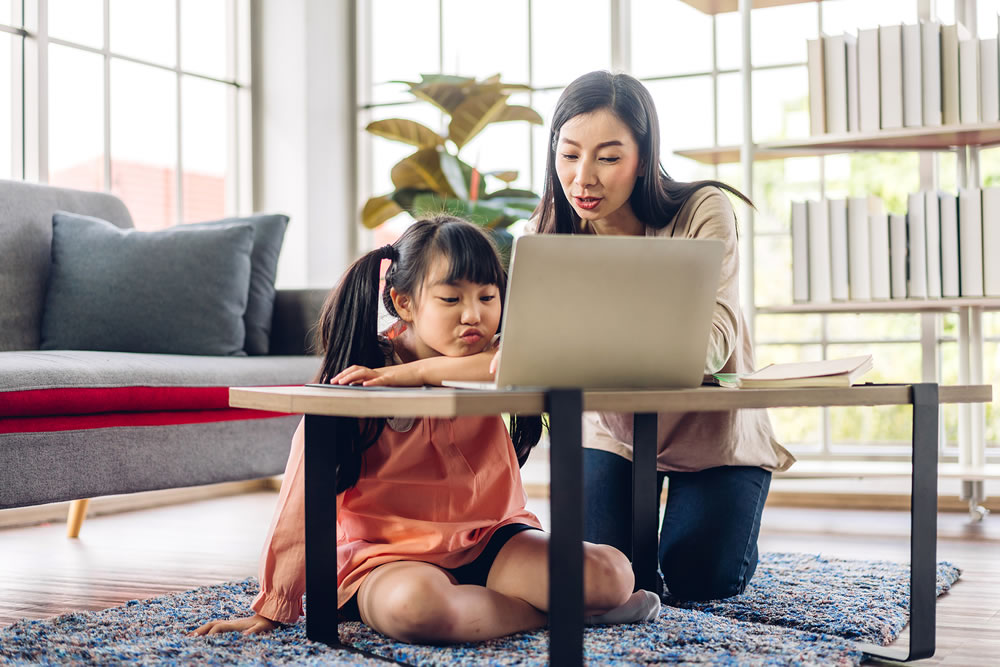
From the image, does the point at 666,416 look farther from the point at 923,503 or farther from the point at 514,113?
the point at 514,113

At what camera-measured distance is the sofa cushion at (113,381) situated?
1.95m

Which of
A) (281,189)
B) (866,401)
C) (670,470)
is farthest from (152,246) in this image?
(866,401)

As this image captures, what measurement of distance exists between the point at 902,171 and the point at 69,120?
2.62 metres

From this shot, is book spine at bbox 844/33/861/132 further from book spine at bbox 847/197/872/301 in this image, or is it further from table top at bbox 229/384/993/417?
table top at bbox 229/384/993/417

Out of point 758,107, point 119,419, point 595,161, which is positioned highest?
point 758,107

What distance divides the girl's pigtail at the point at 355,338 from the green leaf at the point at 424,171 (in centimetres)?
181

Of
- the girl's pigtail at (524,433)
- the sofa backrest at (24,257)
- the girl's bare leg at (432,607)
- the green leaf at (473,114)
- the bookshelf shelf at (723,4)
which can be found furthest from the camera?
the green leaf at (473,114)

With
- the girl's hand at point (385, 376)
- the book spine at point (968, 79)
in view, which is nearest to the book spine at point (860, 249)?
the book spine at point (968, 79)

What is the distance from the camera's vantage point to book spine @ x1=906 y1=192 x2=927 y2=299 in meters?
2.86

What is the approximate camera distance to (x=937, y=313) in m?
3.04

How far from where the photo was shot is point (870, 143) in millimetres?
3004

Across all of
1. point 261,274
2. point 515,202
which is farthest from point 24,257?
point 515,202

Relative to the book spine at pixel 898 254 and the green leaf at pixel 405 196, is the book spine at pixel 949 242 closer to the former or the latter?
the book spine at pixel 898 254

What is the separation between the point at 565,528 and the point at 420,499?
524 millimetres
